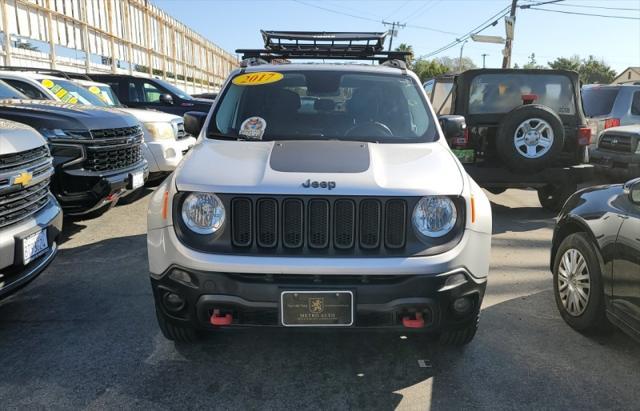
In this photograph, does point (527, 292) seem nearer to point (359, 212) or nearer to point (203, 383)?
point (359, 212)

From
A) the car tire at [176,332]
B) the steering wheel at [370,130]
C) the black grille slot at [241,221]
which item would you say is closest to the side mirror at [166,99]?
the steering wheel at [370,130]

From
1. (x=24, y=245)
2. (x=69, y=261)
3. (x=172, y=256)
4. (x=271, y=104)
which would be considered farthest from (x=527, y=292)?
(x=69, y=261)

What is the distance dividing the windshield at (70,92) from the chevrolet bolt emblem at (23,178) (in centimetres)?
439

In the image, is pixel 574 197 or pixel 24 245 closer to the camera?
pixel 24 245

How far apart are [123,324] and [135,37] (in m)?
21.2

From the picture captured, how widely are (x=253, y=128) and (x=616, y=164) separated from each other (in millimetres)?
6338

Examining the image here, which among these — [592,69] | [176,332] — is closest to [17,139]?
[176,332]

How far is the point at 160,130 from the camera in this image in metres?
8.05

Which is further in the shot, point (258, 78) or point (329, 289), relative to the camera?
point (258, 78)

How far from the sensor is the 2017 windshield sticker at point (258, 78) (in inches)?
162

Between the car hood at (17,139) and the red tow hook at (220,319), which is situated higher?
the car hood at (17,139)

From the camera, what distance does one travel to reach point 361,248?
277cm

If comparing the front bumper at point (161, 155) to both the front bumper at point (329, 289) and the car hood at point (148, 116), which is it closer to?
the car hood at point (148, 116)

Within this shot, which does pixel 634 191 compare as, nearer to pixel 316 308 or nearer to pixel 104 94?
pixel 316 308
